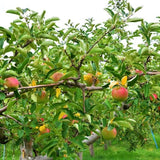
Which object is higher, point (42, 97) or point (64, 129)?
point (42, 97)

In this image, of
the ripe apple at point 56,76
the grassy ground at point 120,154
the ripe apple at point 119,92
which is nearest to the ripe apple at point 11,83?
the ripe apple at point 56,76

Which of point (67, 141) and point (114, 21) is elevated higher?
point (114, 21)

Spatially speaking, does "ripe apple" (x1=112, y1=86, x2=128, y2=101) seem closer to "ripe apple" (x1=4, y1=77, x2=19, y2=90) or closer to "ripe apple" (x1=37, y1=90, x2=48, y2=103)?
"ripe apple" (x1=37, y1=90, x2=48, y2=103)

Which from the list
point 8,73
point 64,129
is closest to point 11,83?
point 8,73

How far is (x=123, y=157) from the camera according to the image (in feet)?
36.9

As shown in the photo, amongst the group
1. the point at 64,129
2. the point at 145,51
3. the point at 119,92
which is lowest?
the point at 64,129

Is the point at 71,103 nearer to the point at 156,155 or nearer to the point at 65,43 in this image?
the point at 65,43

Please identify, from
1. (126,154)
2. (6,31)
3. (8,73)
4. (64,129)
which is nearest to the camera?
(8,73)

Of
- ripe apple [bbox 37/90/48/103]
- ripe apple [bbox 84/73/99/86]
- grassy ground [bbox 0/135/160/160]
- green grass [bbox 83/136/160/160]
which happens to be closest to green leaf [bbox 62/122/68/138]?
ripe apple [bbox 37/90/48/103]

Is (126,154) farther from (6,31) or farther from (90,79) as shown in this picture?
(6,31)

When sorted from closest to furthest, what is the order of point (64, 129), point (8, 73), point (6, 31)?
1. point (8, 73)
2. point (6, 31)
3. point (64, 129)

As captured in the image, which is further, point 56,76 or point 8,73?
point 56,76

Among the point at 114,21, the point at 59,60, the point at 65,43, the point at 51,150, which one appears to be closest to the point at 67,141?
the point at 51,150

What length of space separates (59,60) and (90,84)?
1.21 feet
